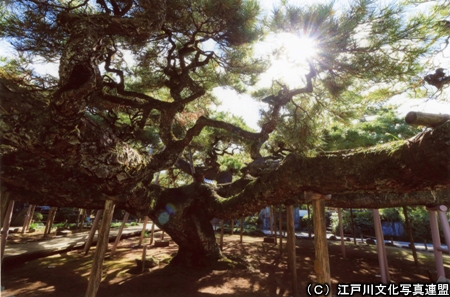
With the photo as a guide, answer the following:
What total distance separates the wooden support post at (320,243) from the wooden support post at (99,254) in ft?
12.1

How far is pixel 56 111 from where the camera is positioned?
323 cm

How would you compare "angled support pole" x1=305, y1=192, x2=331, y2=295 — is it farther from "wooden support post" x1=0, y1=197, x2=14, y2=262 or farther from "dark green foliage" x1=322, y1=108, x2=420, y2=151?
"wooden support post" x1=0, y1=197, x2=14, y2=262

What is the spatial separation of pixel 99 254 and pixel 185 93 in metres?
5.05

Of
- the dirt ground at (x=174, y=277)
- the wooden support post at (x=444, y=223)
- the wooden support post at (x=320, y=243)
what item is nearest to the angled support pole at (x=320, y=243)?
the wooden support post at (x=320, y=243)

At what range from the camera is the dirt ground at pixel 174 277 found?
514 centimetres

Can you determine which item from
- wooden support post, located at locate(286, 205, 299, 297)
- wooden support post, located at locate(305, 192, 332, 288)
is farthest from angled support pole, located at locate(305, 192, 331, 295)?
wooden support post, located at locate(286, 205, 299, 297)

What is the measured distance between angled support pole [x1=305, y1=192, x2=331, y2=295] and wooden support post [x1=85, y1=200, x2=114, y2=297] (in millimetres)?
3676

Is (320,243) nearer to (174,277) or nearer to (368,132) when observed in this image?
(174,277)

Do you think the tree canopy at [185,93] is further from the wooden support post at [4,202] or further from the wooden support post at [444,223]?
the wooden support post at [444,223]

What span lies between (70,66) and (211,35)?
3.53m

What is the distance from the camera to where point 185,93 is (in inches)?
304

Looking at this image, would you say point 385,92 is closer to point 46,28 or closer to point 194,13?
point 194,13

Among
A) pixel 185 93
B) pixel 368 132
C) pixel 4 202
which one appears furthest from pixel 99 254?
pixel 368 132

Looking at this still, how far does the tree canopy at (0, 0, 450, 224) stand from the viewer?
330cm
